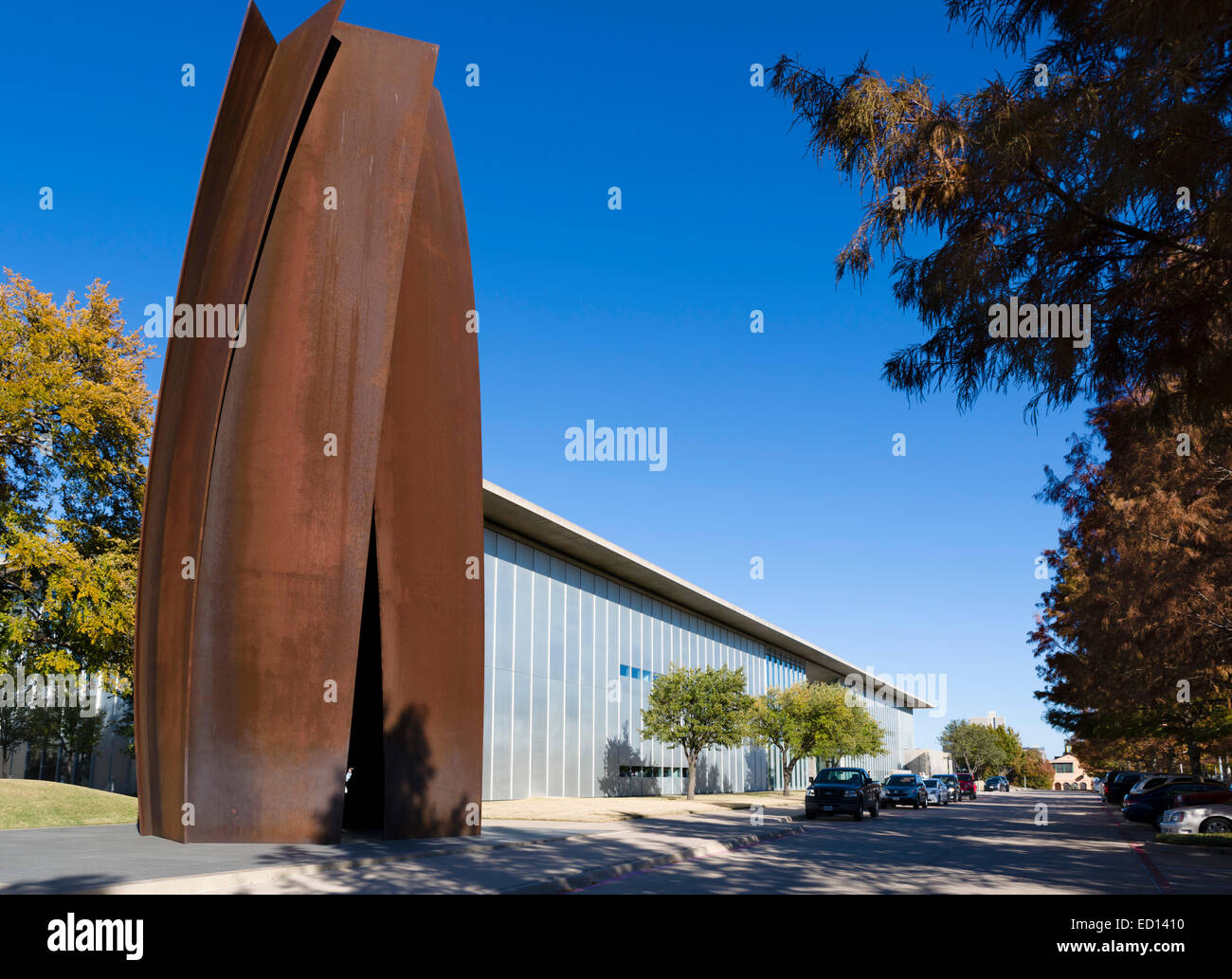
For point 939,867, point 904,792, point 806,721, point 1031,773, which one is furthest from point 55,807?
point 1031,773

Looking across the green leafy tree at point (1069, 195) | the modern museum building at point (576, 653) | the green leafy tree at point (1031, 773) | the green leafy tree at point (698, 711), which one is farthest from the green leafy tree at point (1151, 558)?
the green leafy tree at point (1031, 773)

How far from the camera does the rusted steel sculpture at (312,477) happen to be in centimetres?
1457

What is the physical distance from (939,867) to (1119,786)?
142 feet

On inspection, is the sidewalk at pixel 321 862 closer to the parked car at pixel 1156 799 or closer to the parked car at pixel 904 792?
the parked car at pixel 1156 799

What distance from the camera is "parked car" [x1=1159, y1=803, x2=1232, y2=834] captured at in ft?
80.3

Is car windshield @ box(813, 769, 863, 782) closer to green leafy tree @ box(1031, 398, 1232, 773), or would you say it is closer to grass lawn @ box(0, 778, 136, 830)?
green leafy tree @ box(1031, 398, 1232, 773)

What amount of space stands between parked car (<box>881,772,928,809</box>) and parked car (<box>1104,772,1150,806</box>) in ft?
41.5

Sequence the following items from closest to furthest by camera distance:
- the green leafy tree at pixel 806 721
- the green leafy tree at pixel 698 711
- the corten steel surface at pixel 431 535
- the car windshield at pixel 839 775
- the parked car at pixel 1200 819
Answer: the corten steel surface at pixel 431 535 < the parked car at pixel 1200 819 < the car windshield at pixel 839 775 < the green leafy tree at pixel 698 711 < the green leafy tree at pixel 806 721

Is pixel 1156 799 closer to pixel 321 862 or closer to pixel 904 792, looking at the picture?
pixel 904 792

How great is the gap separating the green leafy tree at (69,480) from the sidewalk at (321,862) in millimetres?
9905

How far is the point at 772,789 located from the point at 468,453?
2292 inches

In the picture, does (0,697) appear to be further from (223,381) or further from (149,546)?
(223,381)

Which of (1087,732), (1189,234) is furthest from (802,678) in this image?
(1189,234)

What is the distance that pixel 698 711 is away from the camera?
136ft
